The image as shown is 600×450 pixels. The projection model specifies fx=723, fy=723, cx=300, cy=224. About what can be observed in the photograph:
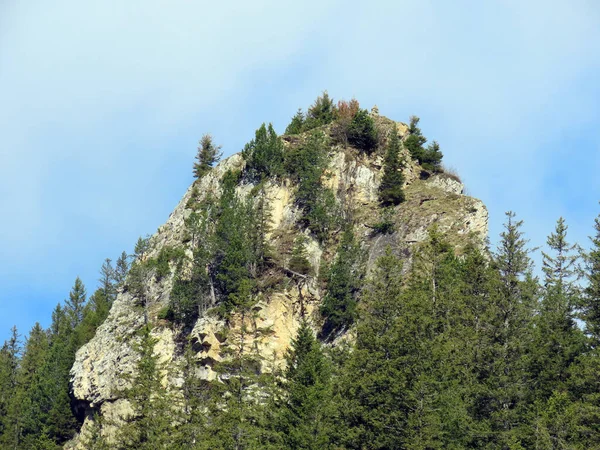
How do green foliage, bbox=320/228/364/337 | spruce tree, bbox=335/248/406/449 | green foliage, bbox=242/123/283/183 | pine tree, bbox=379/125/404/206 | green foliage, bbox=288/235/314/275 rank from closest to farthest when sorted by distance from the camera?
spruce tree, bbox=335/248/406/449
green foliage, bbox=320/228/364/337
green foliage, bbox=288/235/314/275
pine tree, bbox=379/125/404/206
green foliage, bbox=242/123/283/183

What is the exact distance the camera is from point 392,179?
253 ft

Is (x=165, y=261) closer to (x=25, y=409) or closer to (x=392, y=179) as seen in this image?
(x=25, y=409)

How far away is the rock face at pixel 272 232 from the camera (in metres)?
66.7

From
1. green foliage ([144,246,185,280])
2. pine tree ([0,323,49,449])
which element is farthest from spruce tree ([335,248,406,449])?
pine tree ([0,323,49,449])

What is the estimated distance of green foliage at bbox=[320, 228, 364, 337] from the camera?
65562 millimetres

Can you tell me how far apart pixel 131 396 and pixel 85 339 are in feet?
128

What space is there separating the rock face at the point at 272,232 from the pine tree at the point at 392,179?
1.17 meters

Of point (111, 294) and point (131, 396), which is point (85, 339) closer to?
point (111, 294)

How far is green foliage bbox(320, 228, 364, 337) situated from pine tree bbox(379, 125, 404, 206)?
10.2 meters

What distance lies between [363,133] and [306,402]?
1821 inches

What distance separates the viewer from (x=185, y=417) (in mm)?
45750

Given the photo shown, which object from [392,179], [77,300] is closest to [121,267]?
[77,300]

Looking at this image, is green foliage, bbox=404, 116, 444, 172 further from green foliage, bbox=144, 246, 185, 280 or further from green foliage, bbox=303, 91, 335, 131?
green foliage, bbox=144, 246, 185, 280

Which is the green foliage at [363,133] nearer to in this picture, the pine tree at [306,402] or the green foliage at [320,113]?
the green foliage at [320,113]
